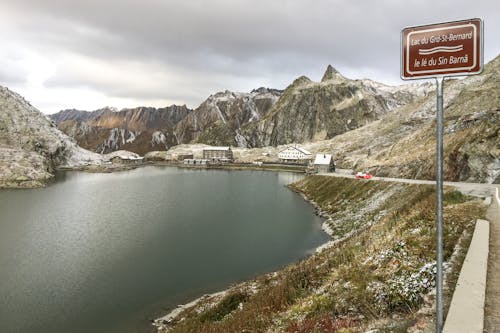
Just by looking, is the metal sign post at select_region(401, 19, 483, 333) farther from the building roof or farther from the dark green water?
the building roof

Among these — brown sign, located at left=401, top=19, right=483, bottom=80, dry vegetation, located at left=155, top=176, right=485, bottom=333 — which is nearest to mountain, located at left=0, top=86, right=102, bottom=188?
dry vegetation, located at left=155, top=176, right=485, bottom=333

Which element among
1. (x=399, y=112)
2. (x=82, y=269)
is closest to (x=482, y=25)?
(x=82, y=269)

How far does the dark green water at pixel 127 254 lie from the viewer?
1119 inches

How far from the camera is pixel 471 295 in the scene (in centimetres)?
1001

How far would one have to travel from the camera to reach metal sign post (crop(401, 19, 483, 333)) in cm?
681

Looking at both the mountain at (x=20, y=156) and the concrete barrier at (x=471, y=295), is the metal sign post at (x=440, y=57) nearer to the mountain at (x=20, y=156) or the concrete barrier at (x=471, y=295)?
the concrete barrier at (x=471, y=295)

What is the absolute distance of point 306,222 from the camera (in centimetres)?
5972

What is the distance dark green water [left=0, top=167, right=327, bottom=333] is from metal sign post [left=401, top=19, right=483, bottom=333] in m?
26.5

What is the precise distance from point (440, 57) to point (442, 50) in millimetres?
161

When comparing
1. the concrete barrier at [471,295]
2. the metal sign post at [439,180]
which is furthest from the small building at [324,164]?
the metal sign post at [439,180]

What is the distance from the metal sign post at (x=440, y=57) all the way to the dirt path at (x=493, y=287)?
94.1 inches

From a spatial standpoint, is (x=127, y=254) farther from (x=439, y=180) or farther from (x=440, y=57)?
(x=440, y=57)

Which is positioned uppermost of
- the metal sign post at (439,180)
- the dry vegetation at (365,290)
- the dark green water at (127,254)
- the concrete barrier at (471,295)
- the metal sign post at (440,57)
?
the metal sign post at (440,57)

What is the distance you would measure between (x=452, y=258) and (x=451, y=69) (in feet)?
33.5
